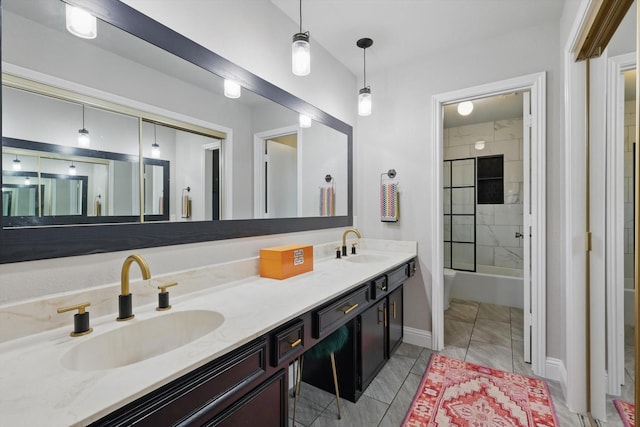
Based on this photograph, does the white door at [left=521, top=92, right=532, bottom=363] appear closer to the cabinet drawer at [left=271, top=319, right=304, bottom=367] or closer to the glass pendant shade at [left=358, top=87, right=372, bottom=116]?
the glass pendant shade at [left=358, top=87, right=372, bottom=116]

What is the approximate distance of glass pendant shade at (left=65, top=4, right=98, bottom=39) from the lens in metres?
1.01

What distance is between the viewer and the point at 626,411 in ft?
5.29

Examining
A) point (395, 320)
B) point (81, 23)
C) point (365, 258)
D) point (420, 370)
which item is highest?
point (81, 23)

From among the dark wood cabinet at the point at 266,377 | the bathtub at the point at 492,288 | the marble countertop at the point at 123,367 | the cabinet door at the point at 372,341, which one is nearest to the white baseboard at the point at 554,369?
the cabinet door at the point at 372,341

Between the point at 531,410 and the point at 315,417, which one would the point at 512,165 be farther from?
the point at 315,417

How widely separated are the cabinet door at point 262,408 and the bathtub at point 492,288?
3464 mm

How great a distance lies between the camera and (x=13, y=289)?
0.92m

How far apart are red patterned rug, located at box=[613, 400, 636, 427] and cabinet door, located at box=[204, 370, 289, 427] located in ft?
5.93

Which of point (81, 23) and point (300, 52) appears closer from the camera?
point (81, 23)

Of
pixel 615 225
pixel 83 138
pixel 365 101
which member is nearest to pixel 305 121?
pixel 365 101

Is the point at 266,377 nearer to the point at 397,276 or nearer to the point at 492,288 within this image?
the point at 397,276

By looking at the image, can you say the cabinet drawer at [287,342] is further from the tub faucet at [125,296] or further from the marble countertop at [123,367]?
the tub faucet at [125,296]

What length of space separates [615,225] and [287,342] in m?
1.81

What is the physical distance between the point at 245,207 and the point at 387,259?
4.00 feet
